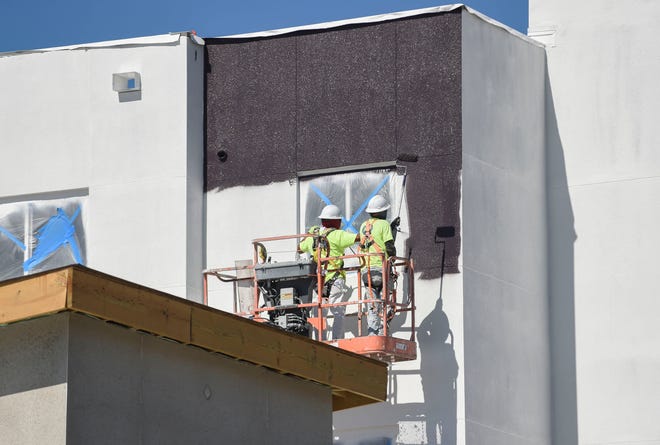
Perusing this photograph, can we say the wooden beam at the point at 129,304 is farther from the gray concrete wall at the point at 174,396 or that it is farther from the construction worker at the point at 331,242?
the construction worker at the point at 331,242

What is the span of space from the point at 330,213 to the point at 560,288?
509cm

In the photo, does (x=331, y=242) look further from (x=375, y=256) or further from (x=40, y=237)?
(x=40, y=237)

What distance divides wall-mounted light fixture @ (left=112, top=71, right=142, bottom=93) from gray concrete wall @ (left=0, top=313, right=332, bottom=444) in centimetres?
1041

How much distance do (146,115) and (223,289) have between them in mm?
3662

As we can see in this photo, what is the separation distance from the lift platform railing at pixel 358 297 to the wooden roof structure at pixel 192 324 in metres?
1.96

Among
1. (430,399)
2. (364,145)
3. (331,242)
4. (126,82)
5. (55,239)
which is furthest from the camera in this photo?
(55,239)

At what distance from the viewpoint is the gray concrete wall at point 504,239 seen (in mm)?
28078

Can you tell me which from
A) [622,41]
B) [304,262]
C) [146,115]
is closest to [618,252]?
[622,41]

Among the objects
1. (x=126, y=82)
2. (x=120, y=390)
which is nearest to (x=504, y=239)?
(x=126, y=82)

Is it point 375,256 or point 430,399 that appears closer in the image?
point 375,256

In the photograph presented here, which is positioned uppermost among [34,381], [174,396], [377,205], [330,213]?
[377,205]

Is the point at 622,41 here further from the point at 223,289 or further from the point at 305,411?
the point at 305,411

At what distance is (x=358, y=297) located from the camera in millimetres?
27547

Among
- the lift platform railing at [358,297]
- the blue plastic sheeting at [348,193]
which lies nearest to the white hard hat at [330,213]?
the lift platform railing at [358,297]
